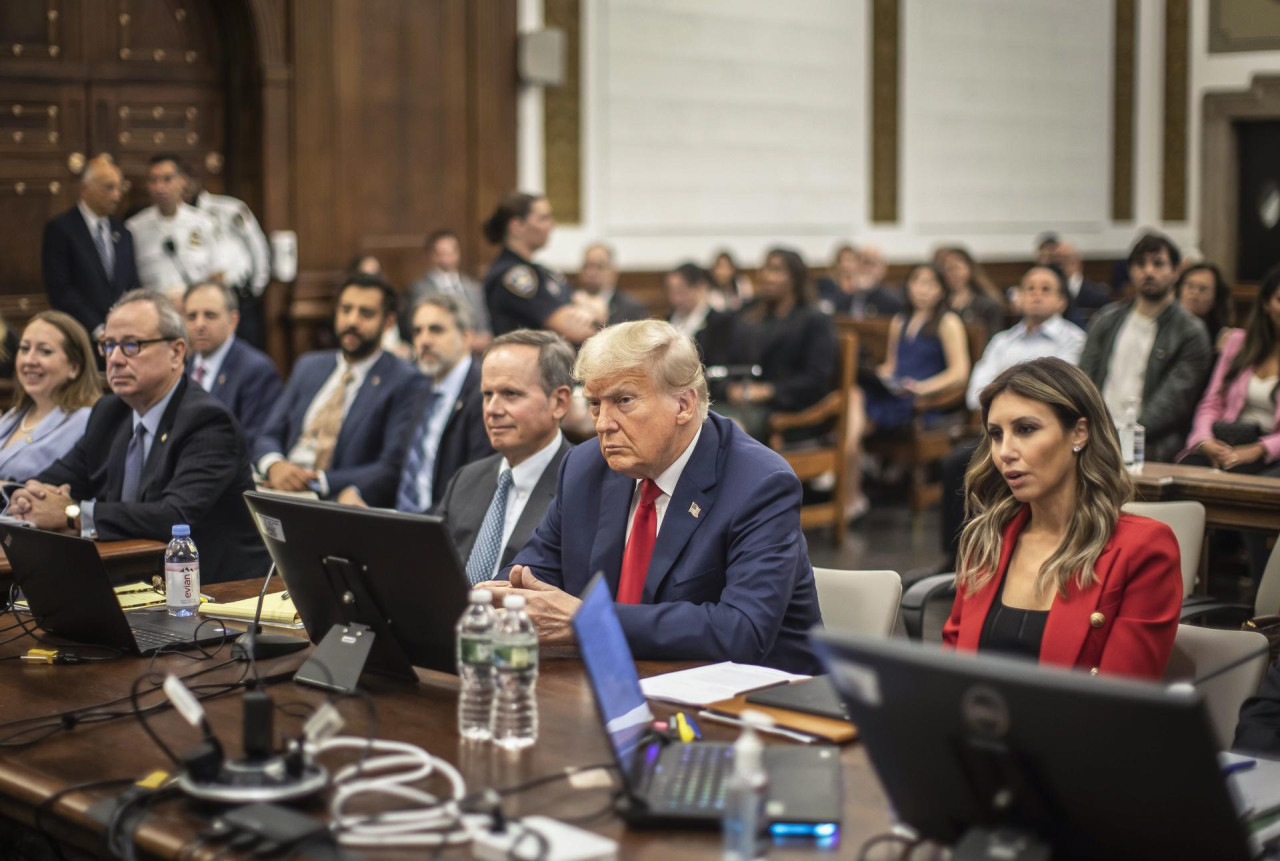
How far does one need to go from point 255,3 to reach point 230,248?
153 centimetres

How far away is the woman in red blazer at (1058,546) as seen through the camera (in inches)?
104

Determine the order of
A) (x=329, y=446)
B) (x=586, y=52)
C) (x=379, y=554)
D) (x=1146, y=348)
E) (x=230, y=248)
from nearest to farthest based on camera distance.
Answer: (x=379, y=554) < (x=329, y=446) < (x=1146, y=348) < (x=230, y=248) < (x=586, y=52)

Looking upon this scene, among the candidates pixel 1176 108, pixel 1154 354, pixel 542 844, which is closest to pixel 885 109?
pixel 1176 108

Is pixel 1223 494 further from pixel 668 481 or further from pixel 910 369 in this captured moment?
pixel 910 369

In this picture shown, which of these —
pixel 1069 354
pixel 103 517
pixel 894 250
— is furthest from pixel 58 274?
pixel 894 250

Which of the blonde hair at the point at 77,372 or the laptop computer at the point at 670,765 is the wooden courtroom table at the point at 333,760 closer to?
the laptop computer at the point at 670,765

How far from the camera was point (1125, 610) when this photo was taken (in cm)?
264

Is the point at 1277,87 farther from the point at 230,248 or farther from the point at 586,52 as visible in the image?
the point at 230,248

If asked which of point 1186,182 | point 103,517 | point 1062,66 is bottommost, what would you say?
point 103,517

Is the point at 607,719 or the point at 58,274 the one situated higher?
the point at 58,274

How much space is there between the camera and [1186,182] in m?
14.2

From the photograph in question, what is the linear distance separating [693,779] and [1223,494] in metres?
3.16

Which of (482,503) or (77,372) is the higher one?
(77,372)

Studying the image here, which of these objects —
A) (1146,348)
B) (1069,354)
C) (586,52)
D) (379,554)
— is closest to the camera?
(379,554)
